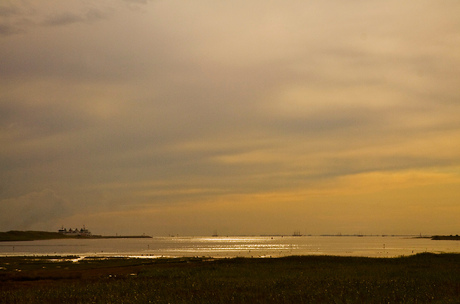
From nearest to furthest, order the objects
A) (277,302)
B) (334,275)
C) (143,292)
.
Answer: (277,302), (143,292), (334,275)

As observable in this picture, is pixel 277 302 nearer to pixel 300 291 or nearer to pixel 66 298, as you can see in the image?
pixel 300 291

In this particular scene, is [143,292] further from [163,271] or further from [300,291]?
[163,271]

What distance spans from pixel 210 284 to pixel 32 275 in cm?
2662

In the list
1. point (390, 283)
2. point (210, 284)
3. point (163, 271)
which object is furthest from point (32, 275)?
point (390, 283)

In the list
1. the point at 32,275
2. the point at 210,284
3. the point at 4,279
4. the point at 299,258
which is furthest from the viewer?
the point at 299,258

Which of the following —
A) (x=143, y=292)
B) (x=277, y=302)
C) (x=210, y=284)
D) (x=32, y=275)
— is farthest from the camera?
(x=32, y=275)

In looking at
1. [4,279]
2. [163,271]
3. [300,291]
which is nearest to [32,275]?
[4,279]

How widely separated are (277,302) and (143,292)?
40.3 ft

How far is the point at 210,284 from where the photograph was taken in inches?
1727

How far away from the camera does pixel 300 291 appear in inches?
1474

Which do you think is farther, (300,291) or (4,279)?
(4,279)

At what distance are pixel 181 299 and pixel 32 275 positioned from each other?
30.8 meters

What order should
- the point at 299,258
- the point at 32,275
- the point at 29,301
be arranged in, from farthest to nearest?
the point at 299,258 → the point at 32,275 → the point at 29,301

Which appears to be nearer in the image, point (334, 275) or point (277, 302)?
point (277, 302)
